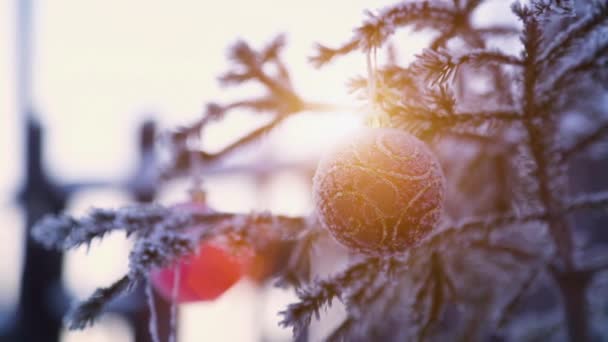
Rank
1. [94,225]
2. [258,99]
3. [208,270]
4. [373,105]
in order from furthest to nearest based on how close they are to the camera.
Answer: [258,99]
[208,270]
[94,225]
[373,105]

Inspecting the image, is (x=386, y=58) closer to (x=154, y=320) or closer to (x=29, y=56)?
(x=154, y=320)

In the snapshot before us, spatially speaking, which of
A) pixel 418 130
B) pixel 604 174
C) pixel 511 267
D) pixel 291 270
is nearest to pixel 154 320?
pixel 291 270

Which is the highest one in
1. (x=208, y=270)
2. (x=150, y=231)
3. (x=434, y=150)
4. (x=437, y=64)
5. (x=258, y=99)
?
(x=437, y=64)

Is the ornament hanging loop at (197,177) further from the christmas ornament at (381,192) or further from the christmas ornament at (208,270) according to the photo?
the christmas ornament at (381,192)

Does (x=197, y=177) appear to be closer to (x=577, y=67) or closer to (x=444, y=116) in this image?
(x=444, y=116)

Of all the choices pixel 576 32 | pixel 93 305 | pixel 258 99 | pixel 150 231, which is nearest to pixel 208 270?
pixel 150 231

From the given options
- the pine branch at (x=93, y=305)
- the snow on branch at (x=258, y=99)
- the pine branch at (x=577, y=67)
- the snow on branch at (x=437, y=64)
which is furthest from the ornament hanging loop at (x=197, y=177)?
the pine branch at (x=577, y=67)
